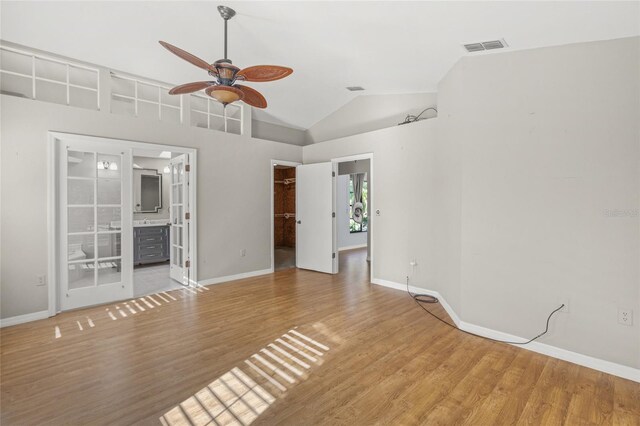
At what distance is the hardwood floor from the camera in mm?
1877

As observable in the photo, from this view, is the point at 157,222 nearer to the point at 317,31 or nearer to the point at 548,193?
the point at 317,31

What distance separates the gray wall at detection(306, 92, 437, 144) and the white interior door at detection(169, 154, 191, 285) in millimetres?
3042

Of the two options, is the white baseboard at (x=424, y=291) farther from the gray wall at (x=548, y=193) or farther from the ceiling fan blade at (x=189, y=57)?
the ceiling fan blade at (x=189, y=57)

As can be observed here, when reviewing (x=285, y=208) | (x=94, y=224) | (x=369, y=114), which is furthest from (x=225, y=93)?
(x=285, y=208)

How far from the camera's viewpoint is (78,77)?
156 inches

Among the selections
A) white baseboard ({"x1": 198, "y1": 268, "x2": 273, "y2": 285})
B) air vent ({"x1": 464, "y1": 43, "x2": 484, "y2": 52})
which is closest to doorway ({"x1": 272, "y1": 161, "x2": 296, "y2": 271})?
white baseboard ({"x1": 198, "y1": 268, "x2": 273, "y2": 285})

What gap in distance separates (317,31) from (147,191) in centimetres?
561

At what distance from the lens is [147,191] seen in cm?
686

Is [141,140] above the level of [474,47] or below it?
below

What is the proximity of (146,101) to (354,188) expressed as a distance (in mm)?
6292

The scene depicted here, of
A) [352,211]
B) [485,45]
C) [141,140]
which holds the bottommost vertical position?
[352,211]

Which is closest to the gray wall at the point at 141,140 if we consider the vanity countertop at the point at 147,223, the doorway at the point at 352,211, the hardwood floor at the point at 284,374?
the hardwood floor at the point at 284,374

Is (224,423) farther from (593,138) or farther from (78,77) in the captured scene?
(78,77)

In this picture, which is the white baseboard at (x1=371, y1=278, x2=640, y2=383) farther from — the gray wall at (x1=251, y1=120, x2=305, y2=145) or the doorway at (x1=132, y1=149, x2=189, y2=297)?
the gray wall at (x1=251, y1=120, x2=305, y2=145)
